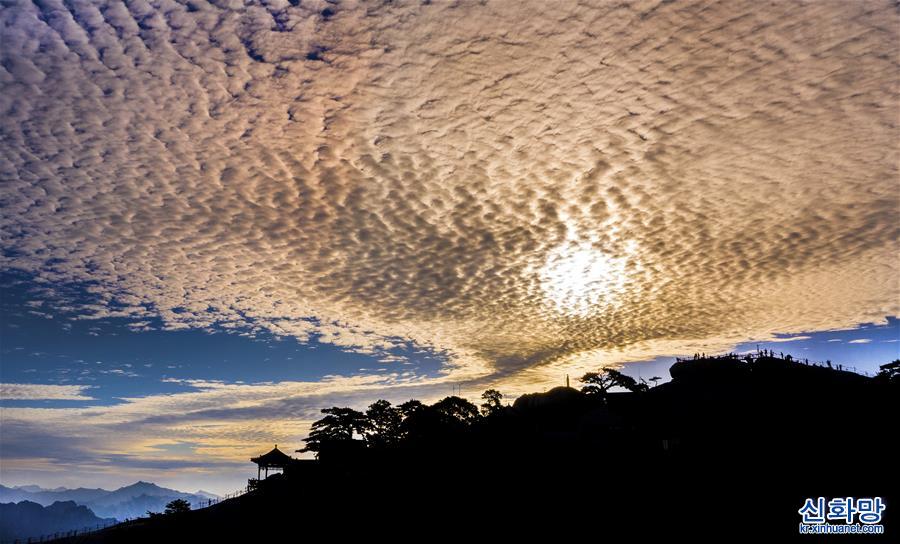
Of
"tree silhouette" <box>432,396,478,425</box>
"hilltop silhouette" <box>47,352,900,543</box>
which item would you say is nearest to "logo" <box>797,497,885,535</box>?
"hilltop silhouette" <box>47,352,900,543</box>

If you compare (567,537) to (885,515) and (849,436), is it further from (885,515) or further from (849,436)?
(849,436)

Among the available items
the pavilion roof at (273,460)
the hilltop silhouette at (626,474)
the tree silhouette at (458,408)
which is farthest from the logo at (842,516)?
the tree silhouette at (458,408)

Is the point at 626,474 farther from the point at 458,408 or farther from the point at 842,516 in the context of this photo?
the point at 458,408

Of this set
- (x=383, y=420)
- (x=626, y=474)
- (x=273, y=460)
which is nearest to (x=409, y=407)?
(x=383, y=420)

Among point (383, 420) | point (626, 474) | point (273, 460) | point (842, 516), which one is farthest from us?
point (383, 420)

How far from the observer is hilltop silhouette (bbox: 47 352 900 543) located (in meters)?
24.8

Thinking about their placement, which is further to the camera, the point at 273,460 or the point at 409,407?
the point at 409,407

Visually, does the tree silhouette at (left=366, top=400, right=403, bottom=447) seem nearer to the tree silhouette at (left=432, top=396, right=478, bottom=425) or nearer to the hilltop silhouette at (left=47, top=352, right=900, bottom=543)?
the tree silhouette at (left=432, top=396, right=478, bottom=425)

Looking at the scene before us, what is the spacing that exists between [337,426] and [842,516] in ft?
175

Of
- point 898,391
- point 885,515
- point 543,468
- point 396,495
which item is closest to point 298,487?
point 396,495

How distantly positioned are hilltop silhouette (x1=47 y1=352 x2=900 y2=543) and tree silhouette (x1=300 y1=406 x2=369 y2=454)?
14089 mm

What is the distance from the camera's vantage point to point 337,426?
6384cm

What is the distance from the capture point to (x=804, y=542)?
20.6m

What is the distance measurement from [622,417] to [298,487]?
2876 cm
